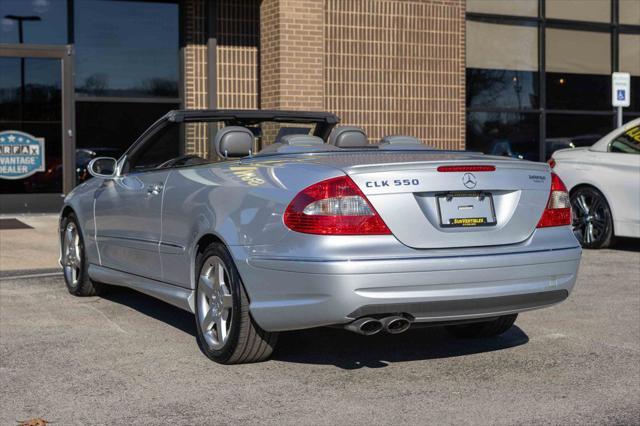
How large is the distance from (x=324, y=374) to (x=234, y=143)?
1.56 meters

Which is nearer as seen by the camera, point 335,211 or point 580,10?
point 335,211

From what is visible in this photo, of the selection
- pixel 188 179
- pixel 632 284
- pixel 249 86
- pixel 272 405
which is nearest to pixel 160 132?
pixel 188 179

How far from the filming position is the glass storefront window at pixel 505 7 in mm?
17656

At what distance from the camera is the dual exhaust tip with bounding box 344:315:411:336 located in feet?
17.6

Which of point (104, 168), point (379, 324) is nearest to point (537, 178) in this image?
point (379, 324)

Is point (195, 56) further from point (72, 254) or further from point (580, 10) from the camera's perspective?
point (72, 254)

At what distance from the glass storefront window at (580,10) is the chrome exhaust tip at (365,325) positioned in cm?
1408

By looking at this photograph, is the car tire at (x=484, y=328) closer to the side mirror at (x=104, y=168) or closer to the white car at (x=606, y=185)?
the side mirror at (x=104, y=168)

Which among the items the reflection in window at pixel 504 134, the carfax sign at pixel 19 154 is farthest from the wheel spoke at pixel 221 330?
the reflection in window at pixel 504 134

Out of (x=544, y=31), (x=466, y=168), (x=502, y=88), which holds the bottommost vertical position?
(x=466, y=168)

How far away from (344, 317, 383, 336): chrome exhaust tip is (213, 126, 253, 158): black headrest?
1501 millimetres

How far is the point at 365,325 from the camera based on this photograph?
5395 mm

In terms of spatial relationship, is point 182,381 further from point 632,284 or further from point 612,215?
point 612,215

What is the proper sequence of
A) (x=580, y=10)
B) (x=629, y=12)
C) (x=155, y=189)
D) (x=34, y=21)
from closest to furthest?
(x=155, y=189)
(x=34, y=21)
(x=580, y=10)
(x=629, y=12)
